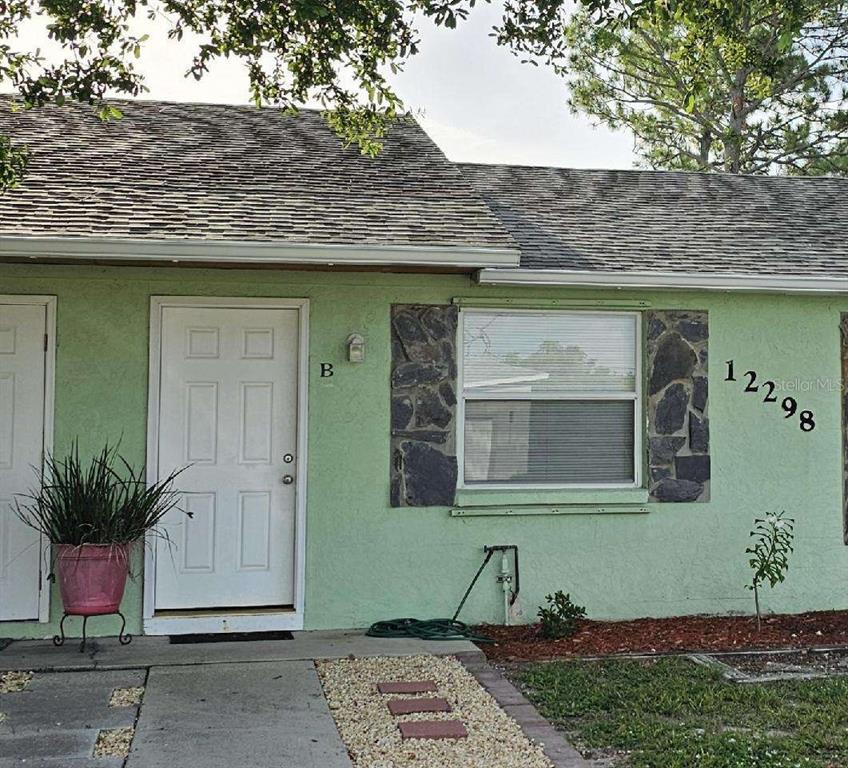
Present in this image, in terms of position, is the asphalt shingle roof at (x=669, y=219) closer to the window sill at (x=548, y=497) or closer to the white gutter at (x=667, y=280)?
the white gutter at (x=667, y=280)

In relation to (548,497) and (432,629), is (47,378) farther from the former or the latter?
(548,497)

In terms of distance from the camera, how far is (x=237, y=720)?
17.6 ft

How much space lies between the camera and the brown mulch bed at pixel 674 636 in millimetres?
7016

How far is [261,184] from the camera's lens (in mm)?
7906

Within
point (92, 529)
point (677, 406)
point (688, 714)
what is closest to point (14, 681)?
point (92, 529)

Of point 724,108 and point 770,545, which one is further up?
point 724,108

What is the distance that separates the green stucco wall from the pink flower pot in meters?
0.59

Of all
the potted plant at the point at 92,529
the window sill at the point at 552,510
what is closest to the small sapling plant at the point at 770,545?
the window sill at the point at 552,510

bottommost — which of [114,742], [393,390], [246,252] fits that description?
[114,742]

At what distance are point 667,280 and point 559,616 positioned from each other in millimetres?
2583

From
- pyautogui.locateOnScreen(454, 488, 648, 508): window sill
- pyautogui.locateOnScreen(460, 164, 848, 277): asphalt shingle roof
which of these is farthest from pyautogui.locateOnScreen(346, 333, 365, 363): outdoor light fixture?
pyautogui.locateOnScreen(460, 164, 848, 277): asphalt shingle roof

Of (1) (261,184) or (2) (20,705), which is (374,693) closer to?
(2) (20,705)

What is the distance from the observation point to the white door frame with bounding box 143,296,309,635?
716cm

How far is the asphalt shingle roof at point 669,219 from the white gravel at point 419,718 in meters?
3.03
